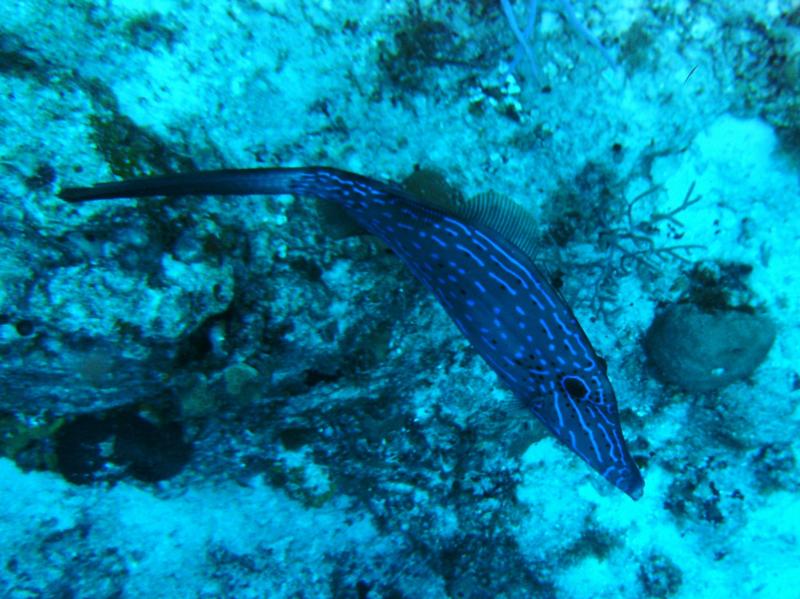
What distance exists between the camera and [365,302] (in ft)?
12.3

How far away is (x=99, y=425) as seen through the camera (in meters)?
4.00

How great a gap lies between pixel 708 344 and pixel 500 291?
6.91ft

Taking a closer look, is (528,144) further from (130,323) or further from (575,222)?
(130,323)

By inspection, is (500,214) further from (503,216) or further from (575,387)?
(575,387)

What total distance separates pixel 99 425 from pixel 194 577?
1872 mm

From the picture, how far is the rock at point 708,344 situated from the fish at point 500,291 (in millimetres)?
1308

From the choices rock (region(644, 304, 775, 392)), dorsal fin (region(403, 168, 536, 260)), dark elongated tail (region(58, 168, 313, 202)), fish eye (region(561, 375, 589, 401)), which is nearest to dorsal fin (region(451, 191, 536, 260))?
dorsal fin (region(403, 168, 536, 260))

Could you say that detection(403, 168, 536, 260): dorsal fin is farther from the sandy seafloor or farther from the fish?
the sandy seafloor

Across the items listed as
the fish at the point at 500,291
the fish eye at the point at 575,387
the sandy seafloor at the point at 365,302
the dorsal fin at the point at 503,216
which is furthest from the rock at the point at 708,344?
the dorsal fin at the point at 503,216

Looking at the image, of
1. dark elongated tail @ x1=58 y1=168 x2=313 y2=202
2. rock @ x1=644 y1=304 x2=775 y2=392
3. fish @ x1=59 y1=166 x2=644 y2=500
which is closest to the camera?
dark elongated tail @ x1=58 y1=168 x2=313 y2=202

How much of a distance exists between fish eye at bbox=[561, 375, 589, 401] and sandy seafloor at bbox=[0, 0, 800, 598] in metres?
0.63

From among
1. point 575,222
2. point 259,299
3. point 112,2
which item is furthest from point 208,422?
point 575,222

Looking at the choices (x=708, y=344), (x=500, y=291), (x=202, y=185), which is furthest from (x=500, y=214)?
(x=708, y=344)

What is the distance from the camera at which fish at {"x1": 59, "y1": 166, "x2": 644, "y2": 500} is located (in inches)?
116
